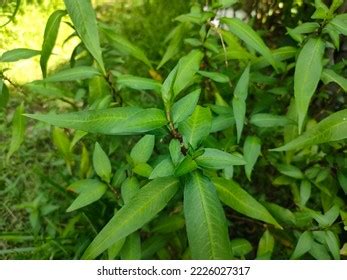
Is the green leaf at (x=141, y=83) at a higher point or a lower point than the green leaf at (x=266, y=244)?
higher

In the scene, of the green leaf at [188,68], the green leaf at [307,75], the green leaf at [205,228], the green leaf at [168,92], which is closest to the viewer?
the green leaf at [205,228]

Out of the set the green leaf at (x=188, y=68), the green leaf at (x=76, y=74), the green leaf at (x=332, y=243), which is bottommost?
the green leaf at (x=332, y=243)

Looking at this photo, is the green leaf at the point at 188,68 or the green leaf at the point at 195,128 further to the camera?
the green leaf at the point at 188,68

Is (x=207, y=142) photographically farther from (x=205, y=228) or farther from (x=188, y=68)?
(x=205, y=228)

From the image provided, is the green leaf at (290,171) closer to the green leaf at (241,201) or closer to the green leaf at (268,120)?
the green leaf at (268,120)

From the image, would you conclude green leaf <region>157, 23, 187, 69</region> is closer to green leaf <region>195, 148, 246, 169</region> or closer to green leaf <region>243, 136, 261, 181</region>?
green leaf <region>243, 136, 261, 181</region>

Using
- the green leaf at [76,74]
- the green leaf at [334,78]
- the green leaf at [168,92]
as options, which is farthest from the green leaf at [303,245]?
the green leaf at [76,74]

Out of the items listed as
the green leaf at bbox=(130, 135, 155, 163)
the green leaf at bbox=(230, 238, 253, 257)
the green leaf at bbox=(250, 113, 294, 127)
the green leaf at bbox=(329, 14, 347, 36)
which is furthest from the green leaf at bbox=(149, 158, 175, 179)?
the green leaf at bbox=(230, 238, 253, 257)

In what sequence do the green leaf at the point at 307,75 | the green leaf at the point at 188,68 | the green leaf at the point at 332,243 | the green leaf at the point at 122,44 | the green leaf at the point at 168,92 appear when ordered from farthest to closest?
the green leaf at the point at 122,44 < the green leaf at the point at 332,243 < the green leaf at the point at 188,68 < the green leaf at the point at 307,75 < the green leaf at the point at 168,92

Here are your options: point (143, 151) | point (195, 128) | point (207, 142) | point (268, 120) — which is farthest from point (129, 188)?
point (268, 120)
